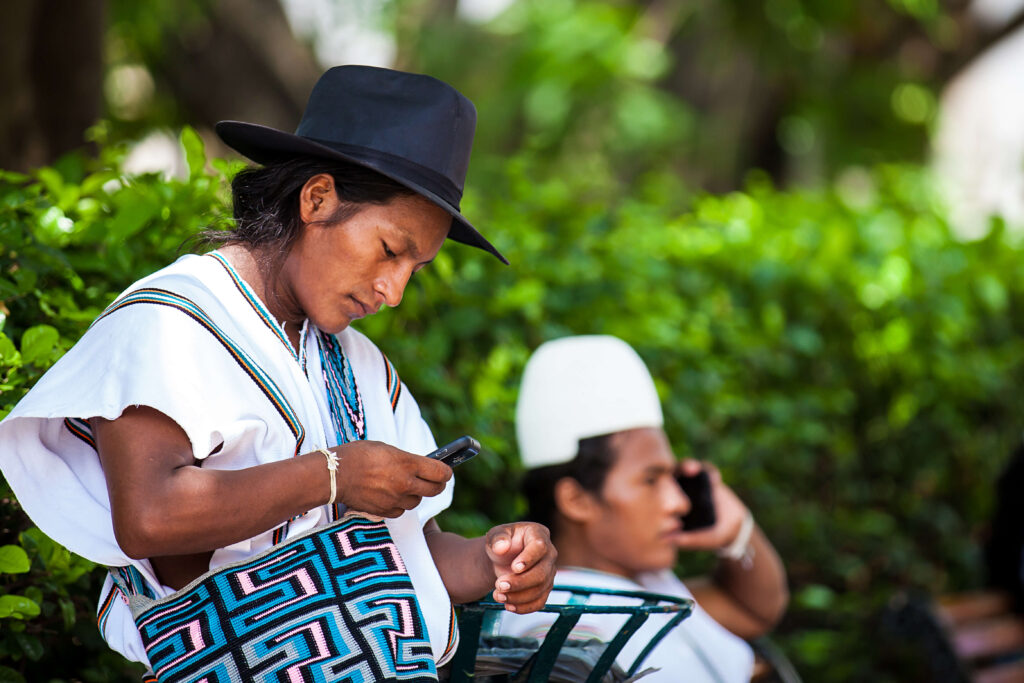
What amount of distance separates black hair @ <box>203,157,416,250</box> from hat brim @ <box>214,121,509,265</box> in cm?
2

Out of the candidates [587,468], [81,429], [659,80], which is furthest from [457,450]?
[659,80]

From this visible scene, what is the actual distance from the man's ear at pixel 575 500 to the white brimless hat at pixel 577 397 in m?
0.07

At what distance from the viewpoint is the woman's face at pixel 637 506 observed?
2.71 metres

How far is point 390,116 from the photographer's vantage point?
6.05 feet

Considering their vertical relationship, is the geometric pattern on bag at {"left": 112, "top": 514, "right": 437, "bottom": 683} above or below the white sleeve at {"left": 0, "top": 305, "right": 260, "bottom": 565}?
below

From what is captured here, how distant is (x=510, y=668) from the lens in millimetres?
2051

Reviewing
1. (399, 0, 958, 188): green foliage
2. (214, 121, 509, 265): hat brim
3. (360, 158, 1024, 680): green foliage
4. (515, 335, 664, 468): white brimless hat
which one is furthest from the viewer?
(399, 0, 958, 188): green foliage

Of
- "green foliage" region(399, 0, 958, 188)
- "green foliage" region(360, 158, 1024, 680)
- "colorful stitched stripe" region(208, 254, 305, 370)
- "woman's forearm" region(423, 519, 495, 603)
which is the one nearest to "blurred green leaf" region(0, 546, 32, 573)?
"colorful stitched stripe" region(208, 254, 305, 370)

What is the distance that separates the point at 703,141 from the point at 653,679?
22.6 feet

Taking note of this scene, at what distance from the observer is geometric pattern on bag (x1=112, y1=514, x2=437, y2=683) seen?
5.38ft

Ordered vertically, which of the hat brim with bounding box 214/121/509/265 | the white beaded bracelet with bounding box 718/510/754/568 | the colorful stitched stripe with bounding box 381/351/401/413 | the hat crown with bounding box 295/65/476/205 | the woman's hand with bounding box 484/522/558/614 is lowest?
the white beaded bracelet with bounding box 718/510/754/568

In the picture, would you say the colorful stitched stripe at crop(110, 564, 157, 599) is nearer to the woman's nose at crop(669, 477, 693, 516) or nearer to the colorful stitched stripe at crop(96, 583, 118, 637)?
the colorful stitched stripe at crop(96, 583, 118, 637)

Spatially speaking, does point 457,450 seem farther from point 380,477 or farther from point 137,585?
point 137,585

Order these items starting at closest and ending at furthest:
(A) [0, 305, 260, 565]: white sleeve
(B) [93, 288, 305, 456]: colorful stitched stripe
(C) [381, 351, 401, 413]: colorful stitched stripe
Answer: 1. (A) [0, 305, 260, 565]: white sleeve
2. (B) [93, 288, 305, 456]: colorful stitched stripe
3. (C) [381, 351, 401, 413]: colorful stitched stripe
